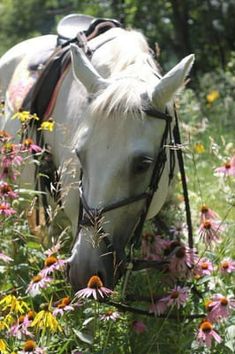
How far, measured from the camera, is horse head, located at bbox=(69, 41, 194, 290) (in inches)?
96.7

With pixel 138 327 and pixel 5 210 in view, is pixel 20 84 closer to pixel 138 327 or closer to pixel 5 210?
pixel 5 210

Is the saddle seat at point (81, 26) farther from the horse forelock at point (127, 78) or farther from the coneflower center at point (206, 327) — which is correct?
the coneflower center at point (206, 327)

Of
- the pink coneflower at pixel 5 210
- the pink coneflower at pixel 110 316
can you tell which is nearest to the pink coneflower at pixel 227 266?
the pink coneflower at pixel 110 316

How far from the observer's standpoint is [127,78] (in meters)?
2.69

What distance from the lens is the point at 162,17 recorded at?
11.2 meters

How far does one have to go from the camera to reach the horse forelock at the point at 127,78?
2.54m

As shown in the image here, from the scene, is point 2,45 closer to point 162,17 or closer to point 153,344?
point 162,17

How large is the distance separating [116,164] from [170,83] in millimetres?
391

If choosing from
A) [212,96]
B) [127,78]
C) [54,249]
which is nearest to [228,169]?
[127,78]

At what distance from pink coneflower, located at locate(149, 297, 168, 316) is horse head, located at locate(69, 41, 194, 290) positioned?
209mm

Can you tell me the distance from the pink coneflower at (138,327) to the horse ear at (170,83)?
0.85 metres

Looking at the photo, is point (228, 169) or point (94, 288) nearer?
point (94, 288)

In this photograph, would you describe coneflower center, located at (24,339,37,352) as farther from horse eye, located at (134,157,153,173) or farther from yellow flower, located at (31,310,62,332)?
horse eye, located at (134,157,153,173)

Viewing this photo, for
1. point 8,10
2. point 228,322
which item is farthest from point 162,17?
point 228,322
